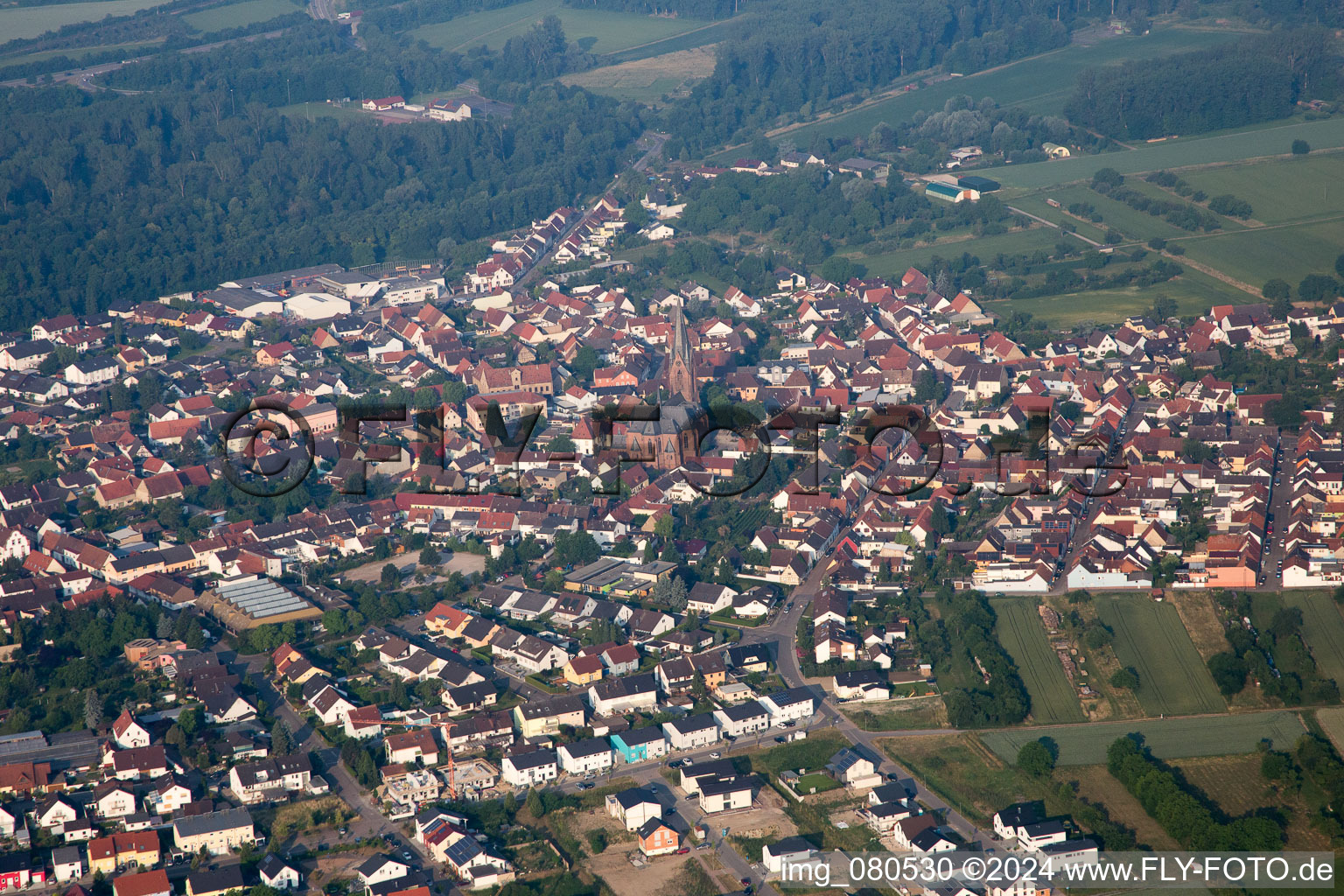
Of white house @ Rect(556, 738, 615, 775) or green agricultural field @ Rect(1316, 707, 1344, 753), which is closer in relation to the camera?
white house @ Rect(556, 738, 615, 775)

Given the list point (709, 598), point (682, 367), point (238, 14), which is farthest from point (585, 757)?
point (238, 14)

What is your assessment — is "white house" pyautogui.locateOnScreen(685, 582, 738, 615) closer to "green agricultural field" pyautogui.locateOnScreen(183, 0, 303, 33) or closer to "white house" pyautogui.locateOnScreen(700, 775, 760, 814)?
"white house" pyautogui.locateOnScreen(700, 775, 760, 814)

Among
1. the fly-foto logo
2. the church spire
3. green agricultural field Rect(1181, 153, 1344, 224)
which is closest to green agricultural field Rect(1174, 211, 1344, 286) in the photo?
green agricultural field Rect(1181, 153, 1344, 224)

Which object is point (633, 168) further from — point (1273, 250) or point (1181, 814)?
point (1181, 814)

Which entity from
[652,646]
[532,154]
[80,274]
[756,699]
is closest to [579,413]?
[652,646]

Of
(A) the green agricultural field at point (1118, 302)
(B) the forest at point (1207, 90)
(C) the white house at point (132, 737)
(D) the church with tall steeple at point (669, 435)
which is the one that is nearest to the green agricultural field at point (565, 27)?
(B) the forest at point (1207, 90)

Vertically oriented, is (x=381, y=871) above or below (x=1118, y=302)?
above
